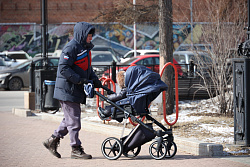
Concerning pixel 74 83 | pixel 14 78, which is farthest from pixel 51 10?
pixel 74 83

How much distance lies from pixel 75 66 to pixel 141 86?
3.18 feet

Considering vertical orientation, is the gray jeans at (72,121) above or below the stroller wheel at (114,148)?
above

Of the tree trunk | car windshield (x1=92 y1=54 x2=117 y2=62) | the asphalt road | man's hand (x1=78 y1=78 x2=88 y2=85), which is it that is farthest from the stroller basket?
car windshield (x1=92 y1=54 x2=117 y2=62)

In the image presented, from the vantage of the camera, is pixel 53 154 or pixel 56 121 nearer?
pixel 53 154

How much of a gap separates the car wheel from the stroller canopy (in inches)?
680

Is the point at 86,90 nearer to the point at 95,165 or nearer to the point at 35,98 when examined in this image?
the point at 95,165

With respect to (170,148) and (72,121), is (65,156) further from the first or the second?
(170,148)

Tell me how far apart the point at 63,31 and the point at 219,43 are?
33188mm

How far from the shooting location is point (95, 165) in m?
6.29

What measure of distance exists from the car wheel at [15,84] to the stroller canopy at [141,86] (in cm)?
1726

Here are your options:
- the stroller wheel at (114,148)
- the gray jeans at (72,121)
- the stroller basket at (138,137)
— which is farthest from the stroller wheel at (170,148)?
the gray jeans at (72,121)

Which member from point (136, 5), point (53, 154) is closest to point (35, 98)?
point (136, 5)

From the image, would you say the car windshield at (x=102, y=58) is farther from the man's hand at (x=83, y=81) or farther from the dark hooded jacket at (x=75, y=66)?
the man's hand at (x=83, y=81)

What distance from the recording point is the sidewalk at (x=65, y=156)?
6387mm
